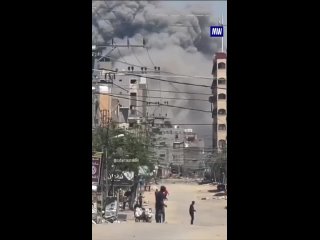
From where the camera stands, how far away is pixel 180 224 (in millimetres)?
3717

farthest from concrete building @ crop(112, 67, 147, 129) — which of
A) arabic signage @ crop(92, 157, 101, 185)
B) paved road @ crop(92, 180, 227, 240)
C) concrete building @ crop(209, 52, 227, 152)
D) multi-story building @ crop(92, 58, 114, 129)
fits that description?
paved road @ crop(92, 180, 227, 240)

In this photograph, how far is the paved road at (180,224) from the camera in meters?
3.41

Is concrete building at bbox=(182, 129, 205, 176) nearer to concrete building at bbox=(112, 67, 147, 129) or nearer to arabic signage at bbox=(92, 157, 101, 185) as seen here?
concrete building at bbox=(112, 67, 147, 129)

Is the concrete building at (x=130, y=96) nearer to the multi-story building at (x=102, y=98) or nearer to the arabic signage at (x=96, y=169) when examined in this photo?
the multi-story building at (x=102, y=98)

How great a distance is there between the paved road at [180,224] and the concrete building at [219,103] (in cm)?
46

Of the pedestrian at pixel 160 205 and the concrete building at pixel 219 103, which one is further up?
the concrete building at pixel 219 103

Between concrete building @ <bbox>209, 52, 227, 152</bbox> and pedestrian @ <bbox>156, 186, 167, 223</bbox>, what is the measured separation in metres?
0.63

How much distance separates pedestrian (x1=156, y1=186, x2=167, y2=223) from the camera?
3.93 meters

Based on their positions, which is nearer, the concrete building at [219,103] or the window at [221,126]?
the concrete building at [219,103]

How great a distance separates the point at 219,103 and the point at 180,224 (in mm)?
1083

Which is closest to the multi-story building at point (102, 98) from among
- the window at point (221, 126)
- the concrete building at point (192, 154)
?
the concrete building at point (192, 154)
